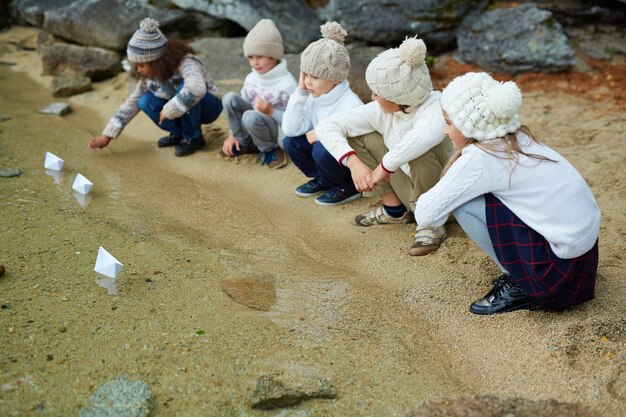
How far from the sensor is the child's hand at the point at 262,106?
3.71 metres

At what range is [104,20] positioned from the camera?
234 inches

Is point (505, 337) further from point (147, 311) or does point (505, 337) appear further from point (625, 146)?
point (625, 146)

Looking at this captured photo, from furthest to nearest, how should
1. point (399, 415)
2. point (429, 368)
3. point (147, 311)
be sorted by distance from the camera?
point (147, 311)
point (429, 368)
point (399, 415)

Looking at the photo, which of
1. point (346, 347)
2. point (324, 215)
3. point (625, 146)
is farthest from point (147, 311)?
point (625, 146)

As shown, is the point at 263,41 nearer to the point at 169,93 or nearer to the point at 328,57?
the point at 328,57

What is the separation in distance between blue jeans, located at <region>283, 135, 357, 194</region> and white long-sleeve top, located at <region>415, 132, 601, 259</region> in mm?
1189

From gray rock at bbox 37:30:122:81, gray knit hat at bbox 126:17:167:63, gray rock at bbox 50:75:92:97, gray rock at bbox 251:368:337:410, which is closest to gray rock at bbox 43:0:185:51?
gray rock at bbox 37:30:122:81

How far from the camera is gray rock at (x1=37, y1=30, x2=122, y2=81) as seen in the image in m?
→ 5.69

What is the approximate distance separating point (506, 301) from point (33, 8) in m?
6.34

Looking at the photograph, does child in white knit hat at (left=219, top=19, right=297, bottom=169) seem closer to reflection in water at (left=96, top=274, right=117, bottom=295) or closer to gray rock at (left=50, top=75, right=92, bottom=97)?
reflection in water at (left=96, top=274, right=117, bottom=295)

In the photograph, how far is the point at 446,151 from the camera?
2.96 m

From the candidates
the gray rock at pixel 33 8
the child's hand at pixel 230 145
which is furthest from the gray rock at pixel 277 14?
the child's hand at pixel 230 145

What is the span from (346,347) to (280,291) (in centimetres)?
46

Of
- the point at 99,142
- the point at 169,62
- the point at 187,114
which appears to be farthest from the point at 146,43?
the point at 99,142
